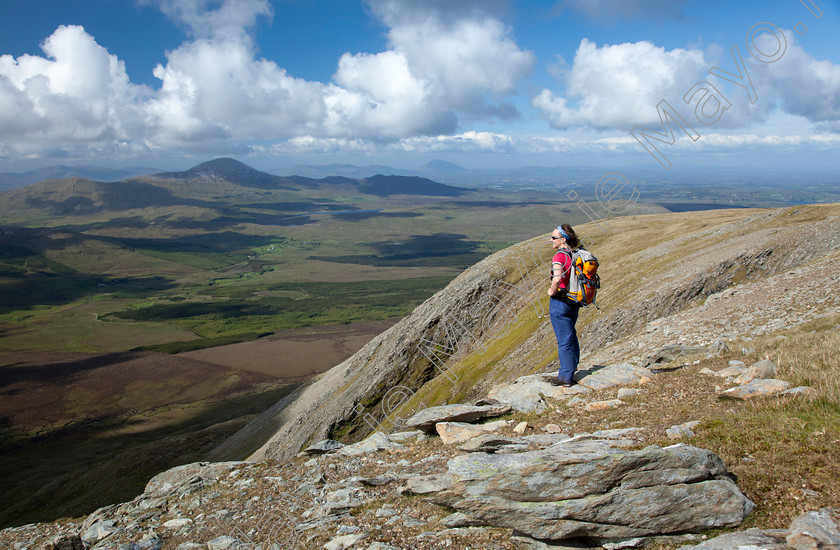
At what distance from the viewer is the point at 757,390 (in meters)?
10.4

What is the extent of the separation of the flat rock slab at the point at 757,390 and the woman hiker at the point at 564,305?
3.84 m

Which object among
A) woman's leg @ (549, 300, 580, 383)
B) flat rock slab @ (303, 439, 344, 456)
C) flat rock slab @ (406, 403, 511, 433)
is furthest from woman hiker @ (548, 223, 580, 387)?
flat rock slab @ (303, 439, 344, 456)

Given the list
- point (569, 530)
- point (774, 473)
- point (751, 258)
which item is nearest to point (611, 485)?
point (569, 530)

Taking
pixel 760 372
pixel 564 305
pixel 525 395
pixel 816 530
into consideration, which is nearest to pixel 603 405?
pixel 525 395

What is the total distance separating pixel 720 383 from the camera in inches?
468

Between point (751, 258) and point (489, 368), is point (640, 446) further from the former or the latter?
point (489, 368)

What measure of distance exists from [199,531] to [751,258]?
95.0ft

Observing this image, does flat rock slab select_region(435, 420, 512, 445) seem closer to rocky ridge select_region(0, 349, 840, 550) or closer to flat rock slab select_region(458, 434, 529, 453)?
rocky ridge select_region(0, 349, 840, 550)

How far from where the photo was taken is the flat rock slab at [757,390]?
33.5 feet

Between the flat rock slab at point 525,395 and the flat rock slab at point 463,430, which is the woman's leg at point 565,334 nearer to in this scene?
the flat rock slab at point 525,395

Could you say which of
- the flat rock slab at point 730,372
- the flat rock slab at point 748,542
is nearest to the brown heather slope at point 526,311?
the flat rock slab at point 730,372

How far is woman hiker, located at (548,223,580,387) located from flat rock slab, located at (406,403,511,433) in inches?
93.3

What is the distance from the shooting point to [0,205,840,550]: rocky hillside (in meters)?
6.86

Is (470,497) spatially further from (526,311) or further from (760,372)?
(526,311)
